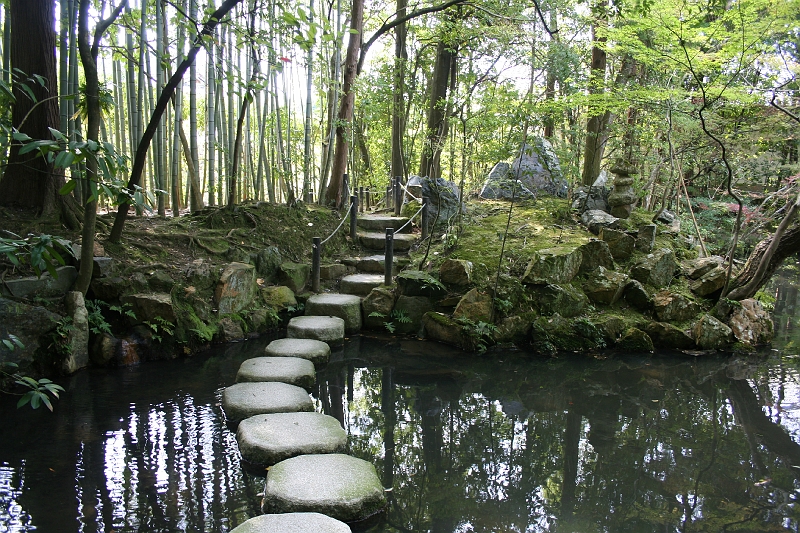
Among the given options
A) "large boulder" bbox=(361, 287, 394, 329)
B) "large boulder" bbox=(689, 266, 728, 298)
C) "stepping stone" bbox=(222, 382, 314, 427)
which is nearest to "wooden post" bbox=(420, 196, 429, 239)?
"large boulder" bbox=(361, 287, 394, 329)

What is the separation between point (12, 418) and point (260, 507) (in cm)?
213

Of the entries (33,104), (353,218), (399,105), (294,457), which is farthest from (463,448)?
(399,105)

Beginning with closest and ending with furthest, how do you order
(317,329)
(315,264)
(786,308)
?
(317,329)
(315,264)
(786,308)

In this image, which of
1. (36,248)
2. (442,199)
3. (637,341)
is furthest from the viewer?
(442,199)

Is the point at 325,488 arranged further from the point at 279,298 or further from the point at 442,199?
the point at 442,199

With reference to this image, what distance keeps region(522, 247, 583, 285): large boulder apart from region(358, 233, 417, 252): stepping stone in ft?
6.21

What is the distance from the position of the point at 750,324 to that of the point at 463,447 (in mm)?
4445

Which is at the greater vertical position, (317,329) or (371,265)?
(371,265)

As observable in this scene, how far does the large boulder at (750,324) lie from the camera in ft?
20.0

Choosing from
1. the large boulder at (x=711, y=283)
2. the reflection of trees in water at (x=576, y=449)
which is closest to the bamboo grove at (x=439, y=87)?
the large boulder at (x=711, y=283)

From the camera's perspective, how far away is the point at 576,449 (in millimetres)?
3615

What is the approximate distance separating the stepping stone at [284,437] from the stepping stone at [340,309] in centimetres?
252

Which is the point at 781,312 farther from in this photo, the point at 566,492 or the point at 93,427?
the point at 93,427

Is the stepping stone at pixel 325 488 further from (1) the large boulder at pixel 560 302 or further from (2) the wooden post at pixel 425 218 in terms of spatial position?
(2) the wooden post at pixel 425 218
